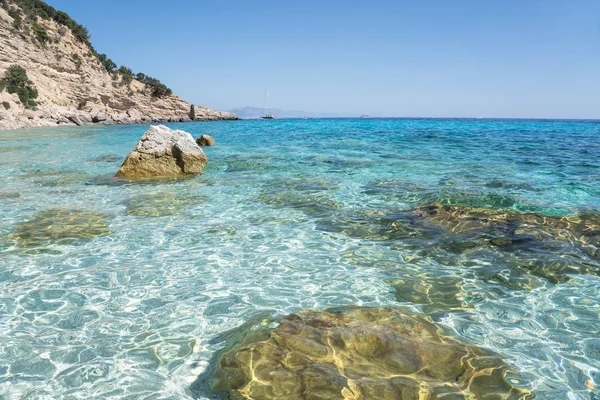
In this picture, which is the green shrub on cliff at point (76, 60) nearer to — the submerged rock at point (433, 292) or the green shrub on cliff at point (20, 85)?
the green shrub on cliff at point (20, 85)

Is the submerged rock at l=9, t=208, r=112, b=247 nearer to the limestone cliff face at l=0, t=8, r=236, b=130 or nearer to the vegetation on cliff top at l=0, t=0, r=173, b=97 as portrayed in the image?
the limestone cliff face at l=0, t=8, r=236, b=130

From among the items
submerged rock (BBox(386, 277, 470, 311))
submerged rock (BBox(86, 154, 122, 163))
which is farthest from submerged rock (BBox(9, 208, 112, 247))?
submerged rock (BBox(86, 154, 122, 163))

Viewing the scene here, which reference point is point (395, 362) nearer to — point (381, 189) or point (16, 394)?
point (16, 394)

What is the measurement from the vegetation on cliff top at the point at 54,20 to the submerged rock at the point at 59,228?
5912 cm

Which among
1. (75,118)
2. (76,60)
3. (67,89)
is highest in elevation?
(76,60)

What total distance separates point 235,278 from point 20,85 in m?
54.7

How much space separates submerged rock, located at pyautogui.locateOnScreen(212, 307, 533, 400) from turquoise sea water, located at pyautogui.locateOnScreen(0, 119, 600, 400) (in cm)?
26

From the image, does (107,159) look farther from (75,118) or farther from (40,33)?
(40,33)

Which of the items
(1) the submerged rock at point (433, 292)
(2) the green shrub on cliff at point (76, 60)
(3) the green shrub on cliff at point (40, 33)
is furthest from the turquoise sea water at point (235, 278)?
(2) the green shrub on cliff at point (76, 60)

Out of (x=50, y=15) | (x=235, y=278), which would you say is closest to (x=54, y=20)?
(x=50, y=15)

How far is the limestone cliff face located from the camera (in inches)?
1811

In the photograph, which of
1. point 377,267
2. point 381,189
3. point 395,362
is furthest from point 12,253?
point 381,189

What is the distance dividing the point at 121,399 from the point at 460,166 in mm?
13595

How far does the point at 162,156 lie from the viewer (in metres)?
12.4
